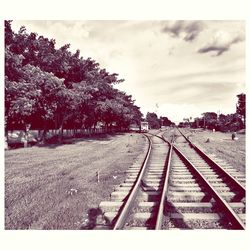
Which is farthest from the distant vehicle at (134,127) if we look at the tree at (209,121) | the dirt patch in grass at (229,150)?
the dirt patch in grass at (229,150)

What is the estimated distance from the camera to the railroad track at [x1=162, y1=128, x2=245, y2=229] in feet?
19.7

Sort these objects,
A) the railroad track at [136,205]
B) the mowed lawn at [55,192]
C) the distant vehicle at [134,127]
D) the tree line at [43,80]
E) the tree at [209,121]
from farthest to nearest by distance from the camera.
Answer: the tree at [209,121]
the distant vehicle at [134,127]
the tree line at [43,80]
the mowed lawn at [55,192]
the railroad track at [136,205]

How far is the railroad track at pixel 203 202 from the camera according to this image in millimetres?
6000

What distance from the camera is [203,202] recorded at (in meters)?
7.43

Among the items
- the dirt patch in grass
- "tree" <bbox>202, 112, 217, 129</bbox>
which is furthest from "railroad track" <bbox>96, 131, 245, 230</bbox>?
"tree" <bbox>202, 112, 217, 129</bbox>

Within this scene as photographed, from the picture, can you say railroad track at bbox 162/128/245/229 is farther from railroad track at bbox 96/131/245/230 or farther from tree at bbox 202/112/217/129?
tree at bbox 202/112/217/129

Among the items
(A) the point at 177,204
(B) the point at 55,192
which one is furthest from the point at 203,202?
→ (B) the point at 55,192

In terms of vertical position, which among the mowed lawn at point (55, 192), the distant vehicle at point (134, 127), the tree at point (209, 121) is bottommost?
the mowed lawn at point (55, 192)

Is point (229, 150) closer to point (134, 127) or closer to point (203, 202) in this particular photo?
point (203, 202)

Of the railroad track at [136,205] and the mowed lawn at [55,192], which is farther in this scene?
the mowed lawn at [55,192]

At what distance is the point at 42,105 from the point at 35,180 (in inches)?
507

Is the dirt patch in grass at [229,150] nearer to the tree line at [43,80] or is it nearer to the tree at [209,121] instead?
the tree line at [43,80]
